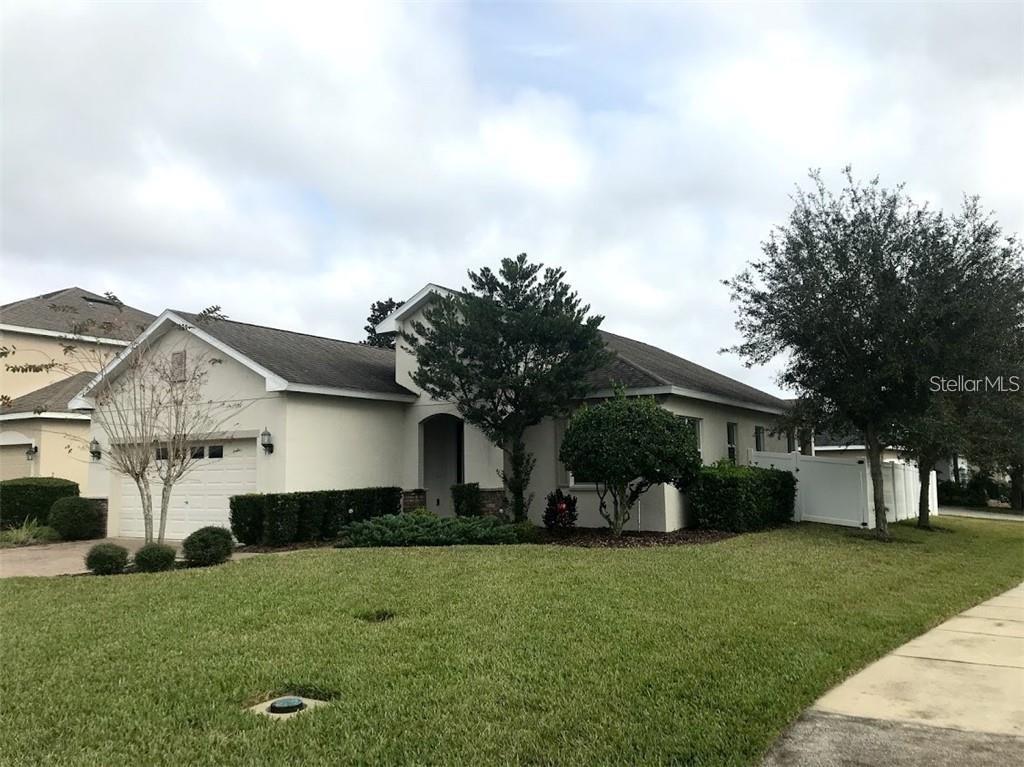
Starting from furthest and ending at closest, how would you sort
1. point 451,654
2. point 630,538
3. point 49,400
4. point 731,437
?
point 49,400
point 731,437
point 630,538
point 451,654

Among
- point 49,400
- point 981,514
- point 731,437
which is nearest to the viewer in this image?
point 731,437

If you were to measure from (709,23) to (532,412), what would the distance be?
7.94 meters

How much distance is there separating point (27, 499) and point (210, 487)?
18.0 ft

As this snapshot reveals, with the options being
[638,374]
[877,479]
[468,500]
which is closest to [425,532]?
[468,500]

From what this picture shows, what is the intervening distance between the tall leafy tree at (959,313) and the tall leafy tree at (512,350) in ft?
19.6

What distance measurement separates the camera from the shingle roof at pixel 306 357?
53.7 ft

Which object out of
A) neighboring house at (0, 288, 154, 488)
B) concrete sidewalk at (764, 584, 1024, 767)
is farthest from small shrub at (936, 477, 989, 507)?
neighboring house at (0, 288, 154, 488)

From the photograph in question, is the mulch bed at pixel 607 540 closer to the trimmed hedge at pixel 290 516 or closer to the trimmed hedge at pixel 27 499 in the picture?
the trimmed hedge at pixel 290 516

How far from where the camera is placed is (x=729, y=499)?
15.5 metres

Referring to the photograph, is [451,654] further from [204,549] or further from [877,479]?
[877,479]

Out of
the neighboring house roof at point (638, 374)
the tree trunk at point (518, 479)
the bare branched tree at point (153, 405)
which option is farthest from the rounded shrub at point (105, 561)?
the neighboring house roof at point (638, 374)

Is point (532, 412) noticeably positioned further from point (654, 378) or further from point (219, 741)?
point (219, 741)

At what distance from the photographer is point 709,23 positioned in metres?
10.6

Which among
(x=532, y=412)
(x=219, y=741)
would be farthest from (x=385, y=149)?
(x=219, y=741)
